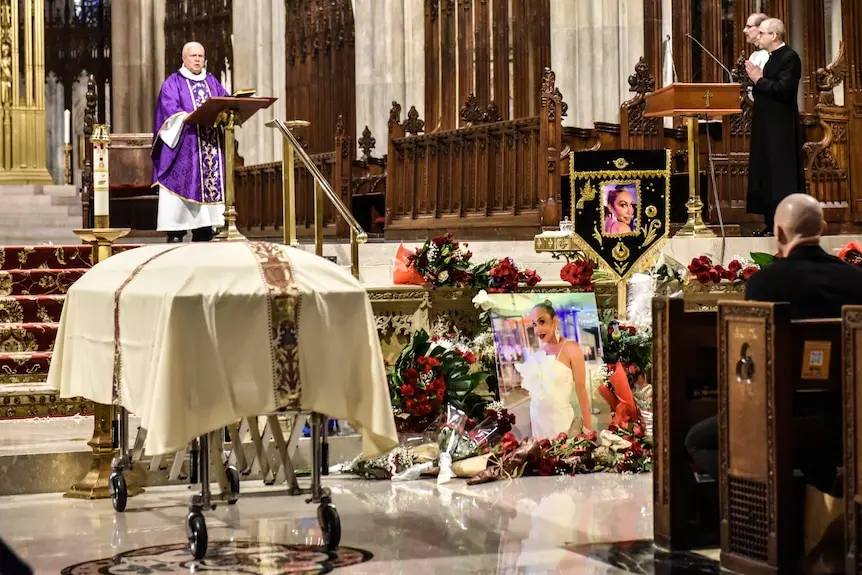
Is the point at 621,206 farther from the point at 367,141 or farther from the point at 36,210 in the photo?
the point at 36,210

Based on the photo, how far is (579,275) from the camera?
8.55m

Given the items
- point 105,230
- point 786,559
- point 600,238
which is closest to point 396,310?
point 600,238

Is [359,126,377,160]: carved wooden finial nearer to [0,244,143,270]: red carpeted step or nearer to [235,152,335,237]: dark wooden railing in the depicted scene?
[235,152,335,237]: dark wooden railing

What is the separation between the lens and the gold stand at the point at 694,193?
33.1 ft

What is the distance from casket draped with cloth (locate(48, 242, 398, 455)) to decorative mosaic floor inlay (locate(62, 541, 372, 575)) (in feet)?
1.43

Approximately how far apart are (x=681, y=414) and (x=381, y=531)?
1343mm

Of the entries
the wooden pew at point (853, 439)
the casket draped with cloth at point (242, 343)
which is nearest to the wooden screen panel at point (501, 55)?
the casket draped with cloth at point (242, 343)

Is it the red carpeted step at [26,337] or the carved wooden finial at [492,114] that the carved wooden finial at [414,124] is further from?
the red carpeted step at [26,337]

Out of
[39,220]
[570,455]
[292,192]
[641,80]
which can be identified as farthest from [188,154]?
[570,455]

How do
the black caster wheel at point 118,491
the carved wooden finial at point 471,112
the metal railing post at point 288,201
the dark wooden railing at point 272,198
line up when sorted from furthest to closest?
the dark wooden railing at point 272,198 < the carved wooden finial at point 471,112 < the metal railing post at point 288,201 < the black caster wheel at point 118,491

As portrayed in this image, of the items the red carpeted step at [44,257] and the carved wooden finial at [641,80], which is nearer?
the red carpeted step at [44,257]

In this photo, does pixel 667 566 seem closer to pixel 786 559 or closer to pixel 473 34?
pixel 786 559

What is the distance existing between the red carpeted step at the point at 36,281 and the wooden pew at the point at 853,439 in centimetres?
652

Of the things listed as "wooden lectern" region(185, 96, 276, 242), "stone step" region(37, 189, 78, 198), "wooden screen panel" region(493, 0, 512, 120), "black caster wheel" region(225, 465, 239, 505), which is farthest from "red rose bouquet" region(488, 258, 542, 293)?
"stone step" region(37, 189, 78, 198)
